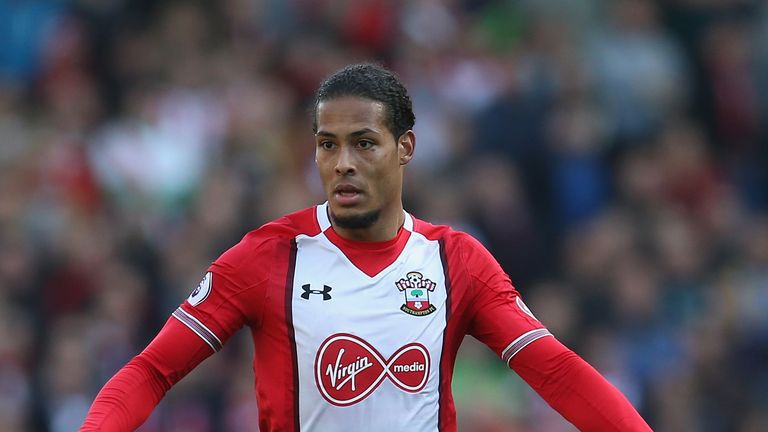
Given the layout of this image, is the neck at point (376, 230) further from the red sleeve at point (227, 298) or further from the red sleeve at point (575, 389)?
the red sleeve at point (575, 389)

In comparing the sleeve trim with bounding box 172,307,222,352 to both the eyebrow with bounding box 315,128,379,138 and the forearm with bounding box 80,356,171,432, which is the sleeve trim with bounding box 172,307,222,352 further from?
the eyebrow with bounding box 315,128,379,138

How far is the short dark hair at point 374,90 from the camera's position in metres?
4.89

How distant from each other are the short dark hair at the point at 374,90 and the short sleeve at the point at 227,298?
518mm

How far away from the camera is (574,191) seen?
1104 cm

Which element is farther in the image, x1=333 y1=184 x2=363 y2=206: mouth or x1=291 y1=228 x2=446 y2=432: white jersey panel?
x1=333 y1=184 x2=363 y2=206: mouth

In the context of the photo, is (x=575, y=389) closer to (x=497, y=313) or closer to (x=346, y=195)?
(x=497, y=313)

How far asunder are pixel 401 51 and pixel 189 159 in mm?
2018

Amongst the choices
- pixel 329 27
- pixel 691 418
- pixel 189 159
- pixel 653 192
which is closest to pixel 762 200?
pixel 653 192

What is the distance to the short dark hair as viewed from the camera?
4.89m

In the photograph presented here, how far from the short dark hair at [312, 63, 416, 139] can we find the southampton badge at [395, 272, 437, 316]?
0.49 m

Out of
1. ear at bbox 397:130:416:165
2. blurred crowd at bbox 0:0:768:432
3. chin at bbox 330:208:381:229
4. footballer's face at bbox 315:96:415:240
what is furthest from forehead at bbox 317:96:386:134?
blurred crowd at bbox 0:0:768:432

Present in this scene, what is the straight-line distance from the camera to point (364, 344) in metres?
4.83

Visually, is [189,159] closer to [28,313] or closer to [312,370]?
[28,313]

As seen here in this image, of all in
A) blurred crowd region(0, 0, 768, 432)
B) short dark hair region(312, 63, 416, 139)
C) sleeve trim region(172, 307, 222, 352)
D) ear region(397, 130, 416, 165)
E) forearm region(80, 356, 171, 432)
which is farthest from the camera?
blurred crowd region(0, 0, 768, 432)
